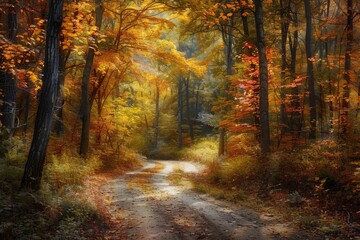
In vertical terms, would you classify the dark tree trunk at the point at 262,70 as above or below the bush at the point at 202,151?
above

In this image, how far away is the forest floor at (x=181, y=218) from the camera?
6.75 m

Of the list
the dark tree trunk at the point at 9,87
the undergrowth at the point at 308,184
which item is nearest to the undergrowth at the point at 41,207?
the dark tree trunk at the point at 9,87

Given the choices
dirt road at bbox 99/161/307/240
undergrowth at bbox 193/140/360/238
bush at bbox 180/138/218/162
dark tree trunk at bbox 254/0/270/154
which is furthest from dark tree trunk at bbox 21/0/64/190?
bush at bbox 180/138/218/162

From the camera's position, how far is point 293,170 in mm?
10648

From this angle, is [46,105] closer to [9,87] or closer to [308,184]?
[9,87]

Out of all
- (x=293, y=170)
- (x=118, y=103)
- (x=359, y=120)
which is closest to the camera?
(x=293, y=170)

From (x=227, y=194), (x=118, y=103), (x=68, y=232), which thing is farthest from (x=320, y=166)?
(x=118, y=103)

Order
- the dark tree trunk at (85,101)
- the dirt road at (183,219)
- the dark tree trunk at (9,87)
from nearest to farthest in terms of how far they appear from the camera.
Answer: the dirt road at (183,219), the dark tree trunk at (9,87), the dark tree trunk at (85,101)

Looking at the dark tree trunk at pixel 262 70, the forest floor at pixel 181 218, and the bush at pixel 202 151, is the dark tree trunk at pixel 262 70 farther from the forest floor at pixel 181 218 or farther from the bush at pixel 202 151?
the bush at pixel 202 151

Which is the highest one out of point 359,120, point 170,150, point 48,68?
point 48,68

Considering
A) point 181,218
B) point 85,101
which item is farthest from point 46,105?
point 85,101

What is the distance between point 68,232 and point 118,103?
49.9ft

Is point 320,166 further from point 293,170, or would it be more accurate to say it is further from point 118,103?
point 118,103

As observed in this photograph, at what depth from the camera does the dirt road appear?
6746mm
